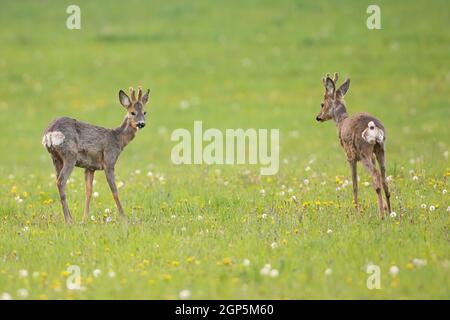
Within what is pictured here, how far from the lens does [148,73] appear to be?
91.6 feet

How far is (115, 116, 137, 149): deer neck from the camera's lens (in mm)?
11508

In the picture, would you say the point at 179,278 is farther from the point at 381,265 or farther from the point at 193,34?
the point at 193,34

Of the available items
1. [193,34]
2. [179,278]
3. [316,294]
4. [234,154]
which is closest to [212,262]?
[179,278]

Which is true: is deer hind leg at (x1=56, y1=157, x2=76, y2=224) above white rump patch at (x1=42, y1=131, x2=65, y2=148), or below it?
below

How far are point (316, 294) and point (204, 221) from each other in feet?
9.78

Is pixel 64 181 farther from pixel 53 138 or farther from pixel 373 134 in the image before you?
pixel 373 134

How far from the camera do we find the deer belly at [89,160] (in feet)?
35.9

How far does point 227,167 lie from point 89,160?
17.0ft

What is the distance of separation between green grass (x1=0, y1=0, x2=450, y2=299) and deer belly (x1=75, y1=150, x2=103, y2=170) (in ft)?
2.19

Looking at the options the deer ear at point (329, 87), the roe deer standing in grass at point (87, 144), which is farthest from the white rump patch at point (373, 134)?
the roe deer standing in grass at point (87, 144)

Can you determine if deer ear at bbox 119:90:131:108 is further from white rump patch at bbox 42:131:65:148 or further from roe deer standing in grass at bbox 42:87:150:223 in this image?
white rump patch at bbox 42:131:65:148

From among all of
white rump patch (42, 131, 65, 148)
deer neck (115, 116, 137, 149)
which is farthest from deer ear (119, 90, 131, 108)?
white rump patch (42, 131, 65, 148)

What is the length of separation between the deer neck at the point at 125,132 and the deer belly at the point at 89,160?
48cm

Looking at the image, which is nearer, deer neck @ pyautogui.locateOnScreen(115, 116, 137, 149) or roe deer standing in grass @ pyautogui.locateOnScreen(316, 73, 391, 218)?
roe deer standing in grass @ pyautogui.locateOnScreen(316, 73, 391, 218)
